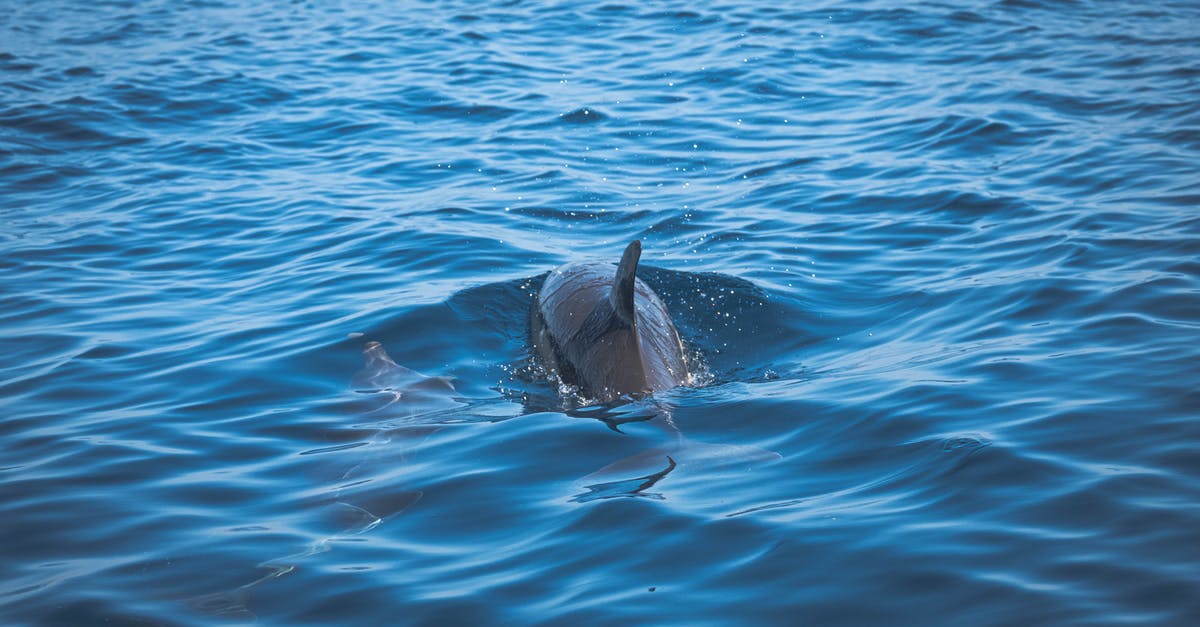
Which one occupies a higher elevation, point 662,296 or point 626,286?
point 626,286

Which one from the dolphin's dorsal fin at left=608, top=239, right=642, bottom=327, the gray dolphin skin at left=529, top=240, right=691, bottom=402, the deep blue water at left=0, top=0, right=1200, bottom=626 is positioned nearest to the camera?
the deep blue water at left=0, top=0, right=1200, bottom=626

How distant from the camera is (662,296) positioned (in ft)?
33.8

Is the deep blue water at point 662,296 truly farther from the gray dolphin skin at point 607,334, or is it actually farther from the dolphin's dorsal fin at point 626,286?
the dolphin's dorsal fin at point 626,286

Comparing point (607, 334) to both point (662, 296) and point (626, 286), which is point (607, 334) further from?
point (662, 296)

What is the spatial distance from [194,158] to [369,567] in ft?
36.0

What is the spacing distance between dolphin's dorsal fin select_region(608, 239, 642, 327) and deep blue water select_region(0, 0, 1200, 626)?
2.15ft

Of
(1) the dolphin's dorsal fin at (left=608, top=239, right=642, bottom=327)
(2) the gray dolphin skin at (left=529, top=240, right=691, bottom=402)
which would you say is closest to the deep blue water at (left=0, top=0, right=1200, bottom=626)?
(2) the gray dolphin skin at (left=529, top=240, right=691, bottom=402)

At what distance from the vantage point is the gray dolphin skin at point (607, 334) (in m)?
7.87

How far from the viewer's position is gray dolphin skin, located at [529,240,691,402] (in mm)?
7871

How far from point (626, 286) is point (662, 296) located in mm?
2679

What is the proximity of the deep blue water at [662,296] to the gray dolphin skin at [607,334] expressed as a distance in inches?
9.9

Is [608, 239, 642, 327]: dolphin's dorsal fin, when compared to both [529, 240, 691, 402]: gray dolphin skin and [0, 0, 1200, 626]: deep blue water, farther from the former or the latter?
[0, 0, 1200, 626]: deep blue water

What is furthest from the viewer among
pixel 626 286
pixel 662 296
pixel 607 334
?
pixel 662 296

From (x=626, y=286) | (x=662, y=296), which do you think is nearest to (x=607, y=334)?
(x=626, y=286)
